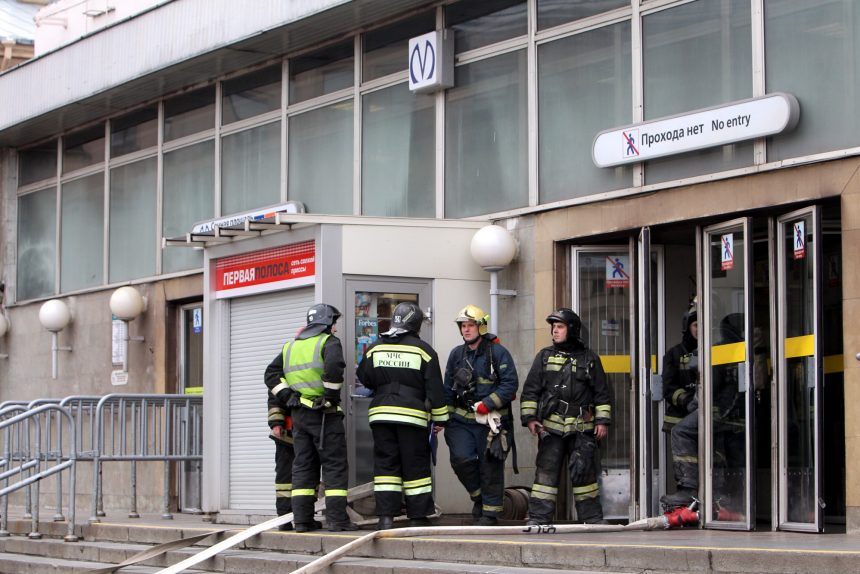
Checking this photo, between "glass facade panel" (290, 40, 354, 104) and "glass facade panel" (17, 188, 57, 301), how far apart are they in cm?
551

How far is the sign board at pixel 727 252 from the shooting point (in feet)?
38.3

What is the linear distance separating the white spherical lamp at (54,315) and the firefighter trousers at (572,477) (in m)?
9.20

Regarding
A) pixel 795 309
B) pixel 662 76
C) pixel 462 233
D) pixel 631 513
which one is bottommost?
pixel 631 513

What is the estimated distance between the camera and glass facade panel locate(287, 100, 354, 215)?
15.7 meters

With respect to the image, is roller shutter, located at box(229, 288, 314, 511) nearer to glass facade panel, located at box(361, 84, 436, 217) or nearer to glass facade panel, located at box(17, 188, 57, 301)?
glass facade panel, located at box(361, 84, 436, 217)

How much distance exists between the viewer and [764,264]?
1195 centimetres

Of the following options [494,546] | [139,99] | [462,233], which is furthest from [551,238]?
[139,99]

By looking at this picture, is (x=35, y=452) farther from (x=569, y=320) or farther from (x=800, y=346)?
(x=800, y=346)

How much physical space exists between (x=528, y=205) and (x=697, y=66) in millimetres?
2276

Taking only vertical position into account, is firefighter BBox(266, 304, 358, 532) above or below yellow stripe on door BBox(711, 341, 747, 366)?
below

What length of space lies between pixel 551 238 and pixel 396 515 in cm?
304

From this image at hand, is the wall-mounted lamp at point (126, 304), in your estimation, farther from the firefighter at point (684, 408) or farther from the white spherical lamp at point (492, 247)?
the firefighter at point (684, 408)

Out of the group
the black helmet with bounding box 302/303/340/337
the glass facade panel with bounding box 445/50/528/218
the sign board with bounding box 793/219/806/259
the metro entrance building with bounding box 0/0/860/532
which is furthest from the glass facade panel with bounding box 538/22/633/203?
the black helmet with bounding box 302/303/340/337

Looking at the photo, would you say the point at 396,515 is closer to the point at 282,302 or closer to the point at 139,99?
the point at 282,302
